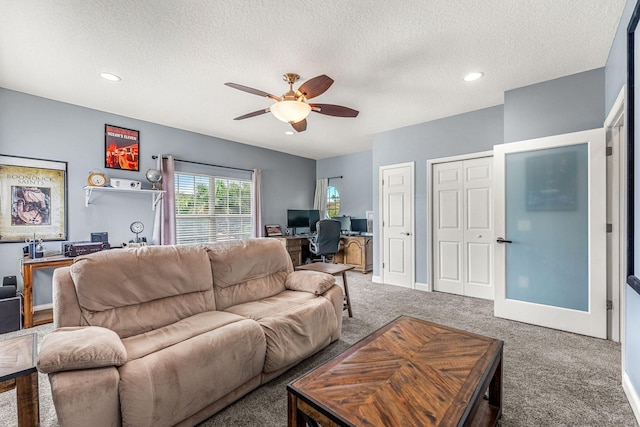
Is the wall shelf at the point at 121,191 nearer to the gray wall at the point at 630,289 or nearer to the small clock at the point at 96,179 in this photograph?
the small clock at the point at 96,179

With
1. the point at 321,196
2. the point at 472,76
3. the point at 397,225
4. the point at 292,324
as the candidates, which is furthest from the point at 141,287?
the point at 321,196

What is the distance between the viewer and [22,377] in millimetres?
1314

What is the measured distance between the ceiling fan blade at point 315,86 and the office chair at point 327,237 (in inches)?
114

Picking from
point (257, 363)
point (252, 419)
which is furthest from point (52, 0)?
point (252, 419)

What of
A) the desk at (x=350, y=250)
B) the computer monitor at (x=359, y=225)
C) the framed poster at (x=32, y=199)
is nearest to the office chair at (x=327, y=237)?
the desk at (x=350, y=250)

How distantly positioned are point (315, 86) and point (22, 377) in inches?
99.6

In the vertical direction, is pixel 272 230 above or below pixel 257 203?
below

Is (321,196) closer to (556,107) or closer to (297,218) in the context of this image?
(297,218)

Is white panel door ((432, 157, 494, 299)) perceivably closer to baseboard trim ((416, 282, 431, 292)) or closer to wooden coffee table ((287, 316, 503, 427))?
baseboard trim ((416, 282, 431, 292))

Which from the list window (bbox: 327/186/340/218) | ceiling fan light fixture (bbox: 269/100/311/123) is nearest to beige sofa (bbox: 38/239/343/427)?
ceiling fan light fixture (bbox: 269/100/311/123)

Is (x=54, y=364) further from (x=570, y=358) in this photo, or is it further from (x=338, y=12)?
(x=570, y=358)

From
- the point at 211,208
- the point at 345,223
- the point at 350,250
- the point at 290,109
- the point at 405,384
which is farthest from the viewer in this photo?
the point at 345,223

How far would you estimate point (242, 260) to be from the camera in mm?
2576

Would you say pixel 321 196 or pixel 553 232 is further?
pixel 321 196
